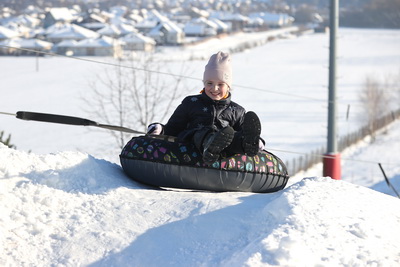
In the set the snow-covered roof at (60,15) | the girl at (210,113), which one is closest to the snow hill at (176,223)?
the girl at (210,113)

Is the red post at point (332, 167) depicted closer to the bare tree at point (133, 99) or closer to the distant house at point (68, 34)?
the bare tree at point (133, 99)

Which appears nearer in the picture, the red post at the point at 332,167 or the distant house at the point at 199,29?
the red post at the point at 332,167

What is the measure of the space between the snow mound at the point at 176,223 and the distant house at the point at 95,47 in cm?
4428

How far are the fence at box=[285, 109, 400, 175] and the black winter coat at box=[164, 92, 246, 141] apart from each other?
9903mm

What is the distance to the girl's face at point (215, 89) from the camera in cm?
399

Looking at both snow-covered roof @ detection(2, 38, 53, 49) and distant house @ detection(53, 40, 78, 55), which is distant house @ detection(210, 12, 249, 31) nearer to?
distant house @ detection(53, 40, 78, 55)

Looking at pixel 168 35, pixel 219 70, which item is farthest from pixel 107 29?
pixel 219 70

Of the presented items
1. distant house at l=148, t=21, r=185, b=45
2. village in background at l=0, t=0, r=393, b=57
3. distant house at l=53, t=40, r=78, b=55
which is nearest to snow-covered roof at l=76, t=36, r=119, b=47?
village in background at l=0, t=0, r=393, b=57

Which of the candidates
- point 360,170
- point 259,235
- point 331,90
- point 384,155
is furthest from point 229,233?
point 384,155

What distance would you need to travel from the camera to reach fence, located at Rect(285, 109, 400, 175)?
16875mm

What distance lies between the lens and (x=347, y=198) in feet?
11.1

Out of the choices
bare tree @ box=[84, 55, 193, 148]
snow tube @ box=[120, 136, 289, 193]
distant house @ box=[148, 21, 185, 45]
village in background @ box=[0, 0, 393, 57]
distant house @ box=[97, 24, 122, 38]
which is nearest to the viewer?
snow tube @ box=[120, 136, 289, 193]

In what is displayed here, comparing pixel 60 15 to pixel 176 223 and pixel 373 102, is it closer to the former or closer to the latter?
pixel 373 102

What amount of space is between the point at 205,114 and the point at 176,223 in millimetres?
1051
